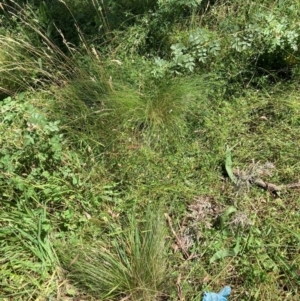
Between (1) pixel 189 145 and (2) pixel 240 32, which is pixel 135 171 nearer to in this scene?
(1) pixel 189 145

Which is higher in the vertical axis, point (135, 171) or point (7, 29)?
point (7, 29)

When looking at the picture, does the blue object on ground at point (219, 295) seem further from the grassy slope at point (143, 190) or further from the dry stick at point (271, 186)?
the dry stick at point (271, 186)

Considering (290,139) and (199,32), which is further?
(199,32)

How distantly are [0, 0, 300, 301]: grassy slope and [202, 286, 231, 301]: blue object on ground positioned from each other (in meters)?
0.05

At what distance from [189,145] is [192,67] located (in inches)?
22.3

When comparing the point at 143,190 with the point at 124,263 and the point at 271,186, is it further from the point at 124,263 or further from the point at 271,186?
the point at 271,186

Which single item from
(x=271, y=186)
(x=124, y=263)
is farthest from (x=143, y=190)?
(x=271, y=186)

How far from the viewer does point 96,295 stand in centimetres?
225

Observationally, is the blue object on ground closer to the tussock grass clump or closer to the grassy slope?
the grassy slope

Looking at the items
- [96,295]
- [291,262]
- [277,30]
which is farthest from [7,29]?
[291,262]

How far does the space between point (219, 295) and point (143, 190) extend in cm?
73

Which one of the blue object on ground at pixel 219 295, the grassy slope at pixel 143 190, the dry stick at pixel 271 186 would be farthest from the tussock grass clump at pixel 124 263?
the dry stick at pixel 271 186

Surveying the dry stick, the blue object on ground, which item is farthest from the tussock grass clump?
the dry stick

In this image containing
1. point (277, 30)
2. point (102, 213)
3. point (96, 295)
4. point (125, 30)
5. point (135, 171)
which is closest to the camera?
point (96, 295)
